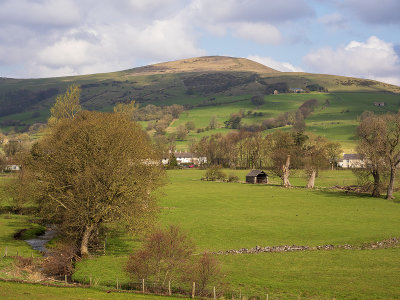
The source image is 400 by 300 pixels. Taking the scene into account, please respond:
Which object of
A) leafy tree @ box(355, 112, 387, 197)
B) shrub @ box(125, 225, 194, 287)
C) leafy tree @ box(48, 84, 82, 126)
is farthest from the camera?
leafy tree @ box(355, 112, 387, 197)

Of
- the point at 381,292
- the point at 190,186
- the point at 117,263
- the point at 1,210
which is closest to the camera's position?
the point at 381,292

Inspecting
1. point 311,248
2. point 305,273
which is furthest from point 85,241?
point 311,248

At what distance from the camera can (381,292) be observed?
30.2m

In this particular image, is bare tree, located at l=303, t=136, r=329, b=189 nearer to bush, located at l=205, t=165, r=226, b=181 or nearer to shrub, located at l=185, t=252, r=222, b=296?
bush, located at l=205, t=165, r=226, b=181

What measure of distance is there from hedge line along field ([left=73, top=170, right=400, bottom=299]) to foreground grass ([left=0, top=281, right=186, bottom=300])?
4431 mm

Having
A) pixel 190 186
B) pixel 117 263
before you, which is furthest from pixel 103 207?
pixel 190 186

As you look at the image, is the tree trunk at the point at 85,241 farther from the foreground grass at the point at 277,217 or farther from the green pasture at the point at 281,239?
the foreground grass at the point at 277,217

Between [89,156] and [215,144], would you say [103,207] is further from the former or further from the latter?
[215,144]

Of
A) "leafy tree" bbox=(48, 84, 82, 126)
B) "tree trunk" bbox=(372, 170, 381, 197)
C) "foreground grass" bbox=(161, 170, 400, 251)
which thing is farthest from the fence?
"tree trunk" bbox=(372, 170, 381, 197)

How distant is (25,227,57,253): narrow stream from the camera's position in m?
50.3

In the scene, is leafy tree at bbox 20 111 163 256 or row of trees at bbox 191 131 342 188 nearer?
leafy tree at bbox 20 111 163 256

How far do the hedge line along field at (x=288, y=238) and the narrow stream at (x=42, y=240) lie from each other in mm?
8870

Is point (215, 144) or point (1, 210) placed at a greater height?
point (215, 144)

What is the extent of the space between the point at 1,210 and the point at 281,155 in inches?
2683
